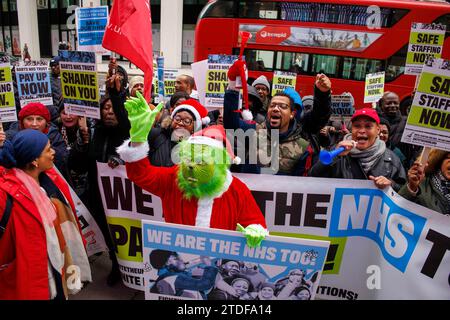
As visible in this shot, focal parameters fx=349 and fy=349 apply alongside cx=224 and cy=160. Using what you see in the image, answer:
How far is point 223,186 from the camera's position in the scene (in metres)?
1.91

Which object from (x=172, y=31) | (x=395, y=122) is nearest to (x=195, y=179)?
(x=395, y=122)

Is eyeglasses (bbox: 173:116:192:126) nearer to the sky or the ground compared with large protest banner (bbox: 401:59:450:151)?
nearer to the ground

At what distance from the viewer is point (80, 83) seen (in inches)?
125

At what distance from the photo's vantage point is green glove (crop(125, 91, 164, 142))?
1.78m

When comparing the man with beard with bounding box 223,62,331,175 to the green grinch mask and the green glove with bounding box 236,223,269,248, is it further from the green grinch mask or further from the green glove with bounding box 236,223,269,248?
the green glove with bounding box 236,223,269,248

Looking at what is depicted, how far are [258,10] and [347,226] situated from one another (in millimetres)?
9202

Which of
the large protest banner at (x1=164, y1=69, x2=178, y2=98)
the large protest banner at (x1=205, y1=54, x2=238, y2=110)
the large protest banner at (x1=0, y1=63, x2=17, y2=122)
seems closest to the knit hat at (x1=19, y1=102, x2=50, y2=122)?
the large protest banner at (x1=0, y1=63, x2=17, y2=122)

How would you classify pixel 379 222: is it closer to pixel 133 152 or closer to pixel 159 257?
pixel 159 257

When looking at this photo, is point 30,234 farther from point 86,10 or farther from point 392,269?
point 86,10

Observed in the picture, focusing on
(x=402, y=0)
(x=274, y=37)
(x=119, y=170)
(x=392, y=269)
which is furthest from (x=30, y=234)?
(x=402, y=0)

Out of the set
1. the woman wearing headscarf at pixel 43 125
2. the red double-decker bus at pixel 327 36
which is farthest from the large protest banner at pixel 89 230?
the red double-decker bus at pixel 327 36

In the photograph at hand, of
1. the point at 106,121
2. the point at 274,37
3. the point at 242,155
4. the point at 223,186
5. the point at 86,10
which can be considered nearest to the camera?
the point at 223,186

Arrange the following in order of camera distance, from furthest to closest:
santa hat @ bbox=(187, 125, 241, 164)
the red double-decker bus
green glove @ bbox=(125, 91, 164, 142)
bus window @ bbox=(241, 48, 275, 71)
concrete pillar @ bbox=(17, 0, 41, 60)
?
concrete pillar @ bbox=(17, 0, 41, 60)
bus window @ bbox=(241, 48, 275, 71)
the red double-decker bus
santa hat @ bbox=(187, 125, 241, 164)
green glove @ bbox=(125, 91, 164, 142)

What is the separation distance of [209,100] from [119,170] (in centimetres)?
222
